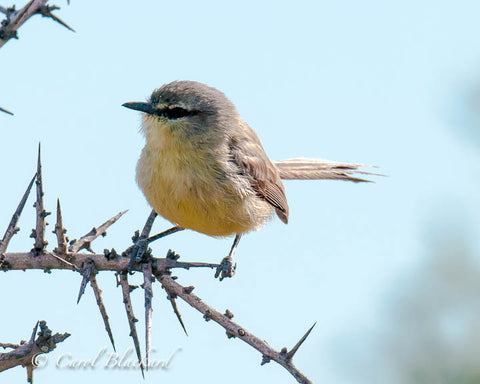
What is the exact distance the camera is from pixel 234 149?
21.2 ft

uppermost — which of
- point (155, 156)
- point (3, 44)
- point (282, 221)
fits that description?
point (3, 44)

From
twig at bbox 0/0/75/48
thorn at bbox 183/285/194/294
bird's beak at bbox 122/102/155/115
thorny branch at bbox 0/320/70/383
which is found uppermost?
twig at bbox 0/0/75/48

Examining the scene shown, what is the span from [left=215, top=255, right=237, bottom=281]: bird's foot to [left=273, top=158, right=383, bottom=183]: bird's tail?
1968 millimetres

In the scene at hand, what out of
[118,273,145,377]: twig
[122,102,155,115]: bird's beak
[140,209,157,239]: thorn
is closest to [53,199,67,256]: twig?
[118,273,145,377]: twig

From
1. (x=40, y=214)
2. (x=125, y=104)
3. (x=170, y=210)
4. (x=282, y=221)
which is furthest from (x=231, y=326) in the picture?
(x=282, y=221)

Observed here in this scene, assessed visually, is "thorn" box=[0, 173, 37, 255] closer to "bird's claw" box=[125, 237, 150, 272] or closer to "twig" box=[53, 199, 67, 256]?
"twig" box=[53, 199, 67, 256]

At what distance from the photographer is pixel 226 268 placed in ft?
21.3

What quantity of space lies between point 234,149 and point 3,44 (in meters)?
3.77

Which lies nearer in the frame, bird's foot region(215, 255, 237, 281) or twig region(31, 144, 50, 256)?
twig region(31, 144, 50, 256)

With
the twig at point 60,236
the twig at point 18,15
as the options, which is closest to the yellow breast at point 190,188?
the twig at point 60,236

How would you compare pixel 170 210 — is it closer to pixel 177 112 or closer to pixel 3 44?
pixel 177 112

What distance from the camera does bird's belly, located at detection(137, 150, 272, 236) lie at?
5.59 meters

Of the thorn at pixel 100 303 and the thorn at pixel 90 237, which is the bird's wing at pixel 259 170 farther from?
the thorn at pixel 100 303

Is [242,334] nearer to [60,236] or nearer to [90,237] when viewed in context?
[60,236]
